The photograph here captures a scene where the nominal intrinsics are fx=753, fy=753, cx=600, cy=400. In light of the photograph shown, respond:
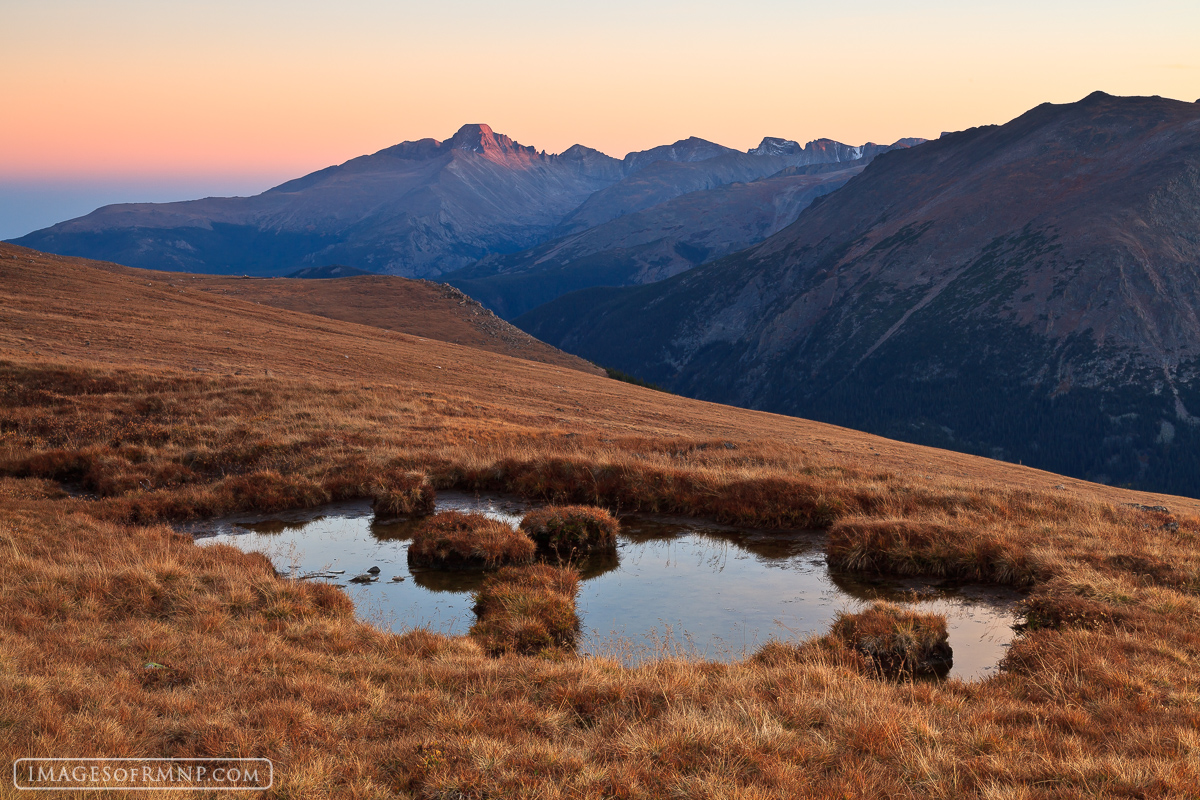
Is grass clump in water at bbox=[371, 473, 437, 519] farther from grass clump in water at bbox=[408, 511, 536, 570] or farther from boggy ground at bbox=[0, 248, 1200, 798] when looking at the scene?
grass clump in water at bbox=[408, 511, 536, 570]

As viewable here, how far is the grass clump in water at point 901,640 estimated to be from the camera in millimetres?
11508

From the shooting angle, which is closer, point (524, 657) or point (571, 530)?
point (524, 657)

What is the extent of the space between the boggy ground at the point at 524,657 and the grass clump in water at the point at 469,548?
324cm

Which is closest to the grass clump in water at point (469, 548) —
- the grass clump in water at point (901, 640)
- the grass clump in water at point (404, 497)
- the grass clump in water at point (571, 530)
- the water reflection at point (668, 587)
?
the water reflection at point (668, 587)

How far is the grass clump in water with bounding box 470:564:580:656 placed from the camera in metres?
12.0

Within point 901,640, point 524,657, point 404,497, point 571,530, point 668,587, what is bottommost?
point 668,587

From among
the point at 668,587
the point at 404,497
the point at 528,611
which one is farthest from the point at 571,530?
the point at 404,497

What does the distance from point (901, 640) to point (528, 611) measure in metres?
6.07

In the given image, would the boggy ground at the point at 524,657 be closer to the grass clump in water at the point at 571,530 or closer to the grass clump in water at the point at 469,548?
the grass clump in water at the point at 571,530

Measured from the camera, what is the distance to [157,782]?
6535 millimetres

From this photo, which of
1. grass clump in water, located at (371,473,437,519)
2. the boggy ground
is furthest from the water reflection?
the boggy ground

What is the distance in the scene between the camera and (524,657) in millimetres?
A: 10641

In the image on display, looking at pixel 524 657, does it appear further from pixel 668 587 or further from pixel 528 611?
pixel 668 587

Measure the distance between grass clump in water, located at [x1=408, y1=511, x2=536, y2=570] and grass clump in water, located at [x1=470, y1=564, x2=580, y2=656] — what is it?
40.8 inches
